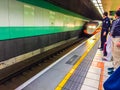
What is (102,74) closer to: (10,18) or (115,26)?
(115,26)

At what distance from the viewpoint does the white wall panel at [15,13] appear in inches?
225

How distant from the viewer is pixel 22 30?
6473 millimetres

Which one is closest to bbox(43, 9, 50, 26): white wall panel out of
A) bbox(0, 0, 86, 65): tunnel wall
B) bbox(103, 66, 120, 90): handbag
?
bbox(0, 0, 86, 65): tunnel wall

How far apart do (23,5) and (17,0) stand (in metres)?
0.51

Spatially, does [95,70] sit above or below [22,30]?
below

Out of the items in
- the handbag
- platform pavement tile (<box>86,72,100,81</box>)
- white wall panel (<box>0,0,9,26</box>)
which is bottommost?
platform pavement tile (<box>86,72,100,81</box>)

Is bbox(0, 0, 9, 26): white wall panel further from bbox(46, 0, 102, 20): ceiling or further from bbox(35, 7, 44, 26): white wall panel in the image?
bbox(46, 0, 102, 20): ceiling

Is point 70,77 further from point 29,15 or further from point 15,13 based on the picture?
point 29,15

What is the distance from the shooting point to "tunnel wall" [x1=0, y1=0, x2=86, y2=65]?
5.40 metres

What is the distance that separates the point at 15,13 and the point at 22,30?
85 centimetres

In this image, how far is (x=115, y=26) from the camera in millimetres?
3900

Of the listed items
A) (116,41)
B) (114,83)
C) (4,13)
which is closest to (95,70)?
(116,41)

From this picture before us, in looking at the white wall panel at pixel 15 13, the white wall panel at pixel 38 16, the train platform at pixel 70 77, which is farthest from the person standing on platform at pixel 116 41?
the white wall panel at pixel 38 16

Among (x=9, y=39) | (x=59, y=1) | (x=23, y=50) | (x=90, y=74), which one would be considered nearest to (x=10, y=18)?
(x=9, y=39)
